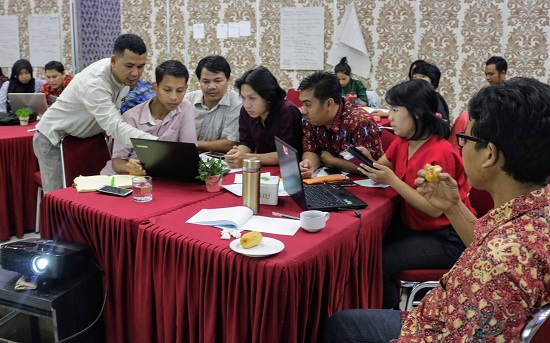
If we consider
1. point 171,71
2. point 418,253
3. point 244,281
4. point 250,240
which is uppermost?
point 171,71

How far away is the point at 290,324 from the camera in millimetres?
1500

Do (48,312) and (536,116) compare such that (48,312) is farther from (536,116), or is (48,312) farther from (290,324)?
(536,116)

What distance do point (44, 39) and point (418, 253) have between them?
260 inches

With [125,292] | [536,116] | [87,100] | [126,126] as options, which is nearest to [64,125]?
[87,100]

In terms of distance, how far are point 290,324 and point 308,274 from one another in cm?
16

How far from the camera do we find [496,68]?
16.1ft

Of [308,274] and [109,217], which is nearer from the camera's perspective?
[308,274]

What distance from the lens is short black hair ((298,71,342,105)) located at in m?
2.54

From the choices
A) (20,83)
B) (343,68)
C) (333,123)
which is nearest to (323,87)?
(333,123)

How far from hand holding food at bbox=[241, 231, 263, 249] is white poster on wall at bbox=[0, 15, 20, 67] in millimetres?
7039

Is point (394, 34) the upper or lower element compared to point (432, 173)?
upper

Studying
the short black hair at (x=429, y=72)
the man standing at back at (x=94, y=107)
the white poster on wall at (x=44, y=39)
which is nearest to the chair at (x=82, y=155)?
the man standing at back at (x=94, y=107)

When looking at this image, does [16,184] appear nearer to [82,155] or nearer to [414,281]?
[82,155]

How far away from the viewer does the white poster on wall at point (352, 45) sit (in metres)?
5.53
